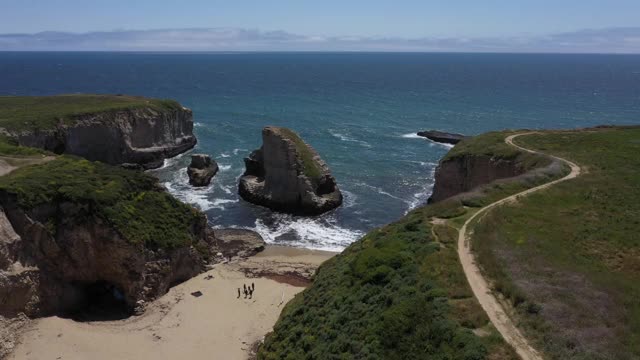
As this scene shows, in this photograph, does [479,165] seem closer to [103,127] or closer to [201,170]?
[201,170]

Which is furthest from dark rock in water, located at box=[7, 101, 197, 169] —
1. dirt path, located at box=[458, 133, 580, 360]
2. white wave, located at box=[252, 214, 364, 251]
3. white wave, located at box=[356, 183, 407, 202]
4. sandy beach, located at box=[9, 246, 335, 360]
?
dirt path, located at box=[458, 133, 580, 360]

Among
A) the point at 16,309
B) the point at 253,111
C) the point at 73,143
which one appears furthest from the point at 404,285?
the point at 253,111

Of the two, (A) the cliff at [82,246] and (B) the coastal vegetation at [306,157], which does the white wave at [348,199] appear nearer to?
(B) the coastal vegetation at [306,157]

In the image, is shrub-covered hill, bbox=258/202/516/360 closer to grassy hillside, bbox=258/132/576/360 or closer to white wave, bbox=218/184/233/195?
grassy hillside, bbox=258/132/576/360

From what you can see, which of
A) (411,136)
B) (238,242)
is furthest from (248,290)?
(411,136)

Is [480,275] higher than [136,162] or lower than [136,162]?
higher

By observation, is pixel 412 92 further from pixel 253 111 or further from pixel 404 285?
pixel 404 285
